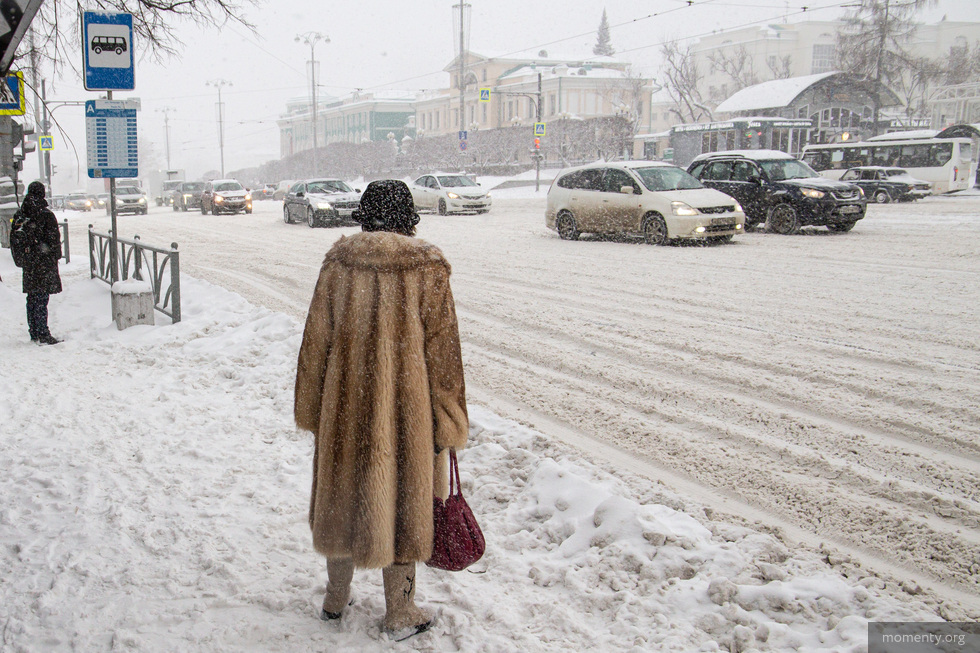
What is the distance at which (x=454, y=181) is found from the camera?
26.3 metres

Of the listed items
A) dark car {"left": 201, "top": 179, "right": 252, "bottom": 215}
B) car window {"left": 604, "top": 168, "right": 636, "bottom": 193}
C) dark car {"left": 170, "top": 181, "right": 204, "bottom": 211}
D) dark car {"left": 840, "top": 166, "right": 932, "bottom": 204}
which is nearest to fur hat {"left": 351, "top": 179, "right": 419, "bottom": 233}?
car window {"left": 604, "top": 168, "right": 636, "bottom": 193}

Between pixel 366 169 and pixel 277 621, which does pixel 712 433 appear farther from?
pixel 366 169

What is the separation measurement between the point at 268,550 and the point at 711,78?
11816 cm

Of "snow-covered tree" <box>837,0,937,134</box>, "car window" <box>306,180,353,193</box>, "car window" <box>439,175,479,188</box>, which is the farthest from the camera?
"snow-covered tree" <box>837,0,937,134</box>

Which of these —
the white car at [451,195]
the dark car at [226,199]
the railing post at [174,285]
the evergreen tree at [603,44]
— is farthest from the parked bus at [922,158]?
the evergreen tree at [603,44]

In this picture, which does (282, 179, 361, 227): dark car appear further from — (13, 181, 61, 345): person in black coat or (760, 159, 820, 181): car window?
(13, 181, 61, 345): person in black coat

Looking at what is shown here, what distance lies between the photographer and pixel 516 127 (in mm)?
52094

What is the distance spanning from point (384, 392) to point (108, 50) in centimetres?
653

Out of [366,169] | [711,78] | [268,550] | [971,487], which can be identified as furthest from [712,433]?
[711,78]

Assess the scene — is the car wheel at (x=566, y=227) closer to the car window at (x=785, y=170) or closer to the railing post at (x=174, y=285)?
the car window at (x=785, y=170)

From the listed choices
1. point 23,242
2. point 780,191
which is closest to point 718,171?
point 780,191

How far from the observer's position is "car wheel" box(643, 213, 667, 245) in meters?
14.5

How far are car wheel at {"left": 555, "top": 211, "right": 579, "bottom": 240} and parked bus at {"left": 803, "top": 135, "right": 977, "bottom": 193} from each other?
17.6m

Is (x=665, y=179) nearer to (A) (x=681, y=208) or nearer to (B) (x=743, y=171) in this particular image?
(A) (x=681, y=208)
